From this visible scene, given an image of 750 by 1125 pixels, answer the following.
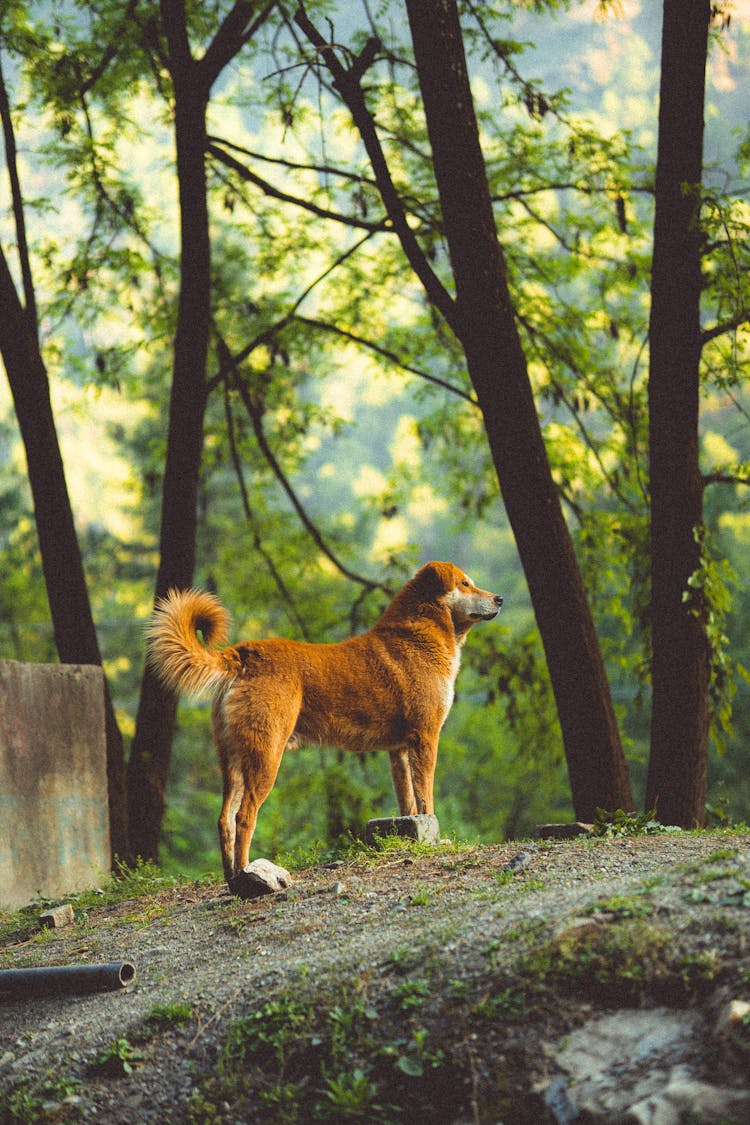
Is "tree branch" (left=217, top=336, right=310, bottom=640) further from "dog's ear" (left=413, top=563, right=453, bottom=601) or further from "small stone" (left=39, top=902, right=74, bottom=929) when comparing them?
"small stone" (left=39, top=902, right=74, bottom=929)

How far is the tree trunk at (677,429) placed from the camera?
9.19 metres

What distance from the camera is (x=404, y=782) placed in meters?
8.61

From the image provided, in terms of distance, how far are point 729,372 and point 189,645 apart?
5539 millimetres

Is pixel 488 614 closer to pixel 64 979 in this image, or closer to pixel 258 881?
pixel 258 881

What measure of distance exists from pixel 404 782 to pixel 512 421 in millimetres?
2803

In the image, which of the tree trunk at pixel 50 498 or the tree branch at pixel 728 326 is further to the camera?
the tree trunk at pixel 50 498

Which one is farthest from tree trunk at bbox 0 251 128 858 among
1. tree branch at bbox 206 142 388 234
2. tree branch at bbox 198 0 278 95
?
tree branch at bbox 198 0 278 95

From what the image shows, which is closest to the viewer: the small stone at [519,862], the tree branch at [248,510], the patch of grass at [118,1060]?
the patch of grass at [118,1060]

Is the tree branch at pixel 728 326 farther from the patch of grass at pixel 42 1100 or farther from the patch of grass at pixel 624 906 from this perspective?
the patch of grass at pixel 42 1100

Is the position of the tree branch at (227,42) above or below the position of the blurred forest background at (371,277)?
above

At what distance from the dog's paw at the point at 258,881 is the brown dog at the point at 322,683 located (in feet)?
1.49

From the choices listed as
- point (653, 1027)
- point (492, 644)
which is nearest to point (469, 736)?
point (492, 644)

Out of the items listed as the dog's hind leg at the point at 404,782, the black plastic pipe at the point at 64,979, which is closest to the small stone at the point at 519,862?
the dog's hind leg at the point at 404,782

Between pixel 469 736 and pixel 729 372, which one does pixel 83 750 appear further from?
pixel 469 736
